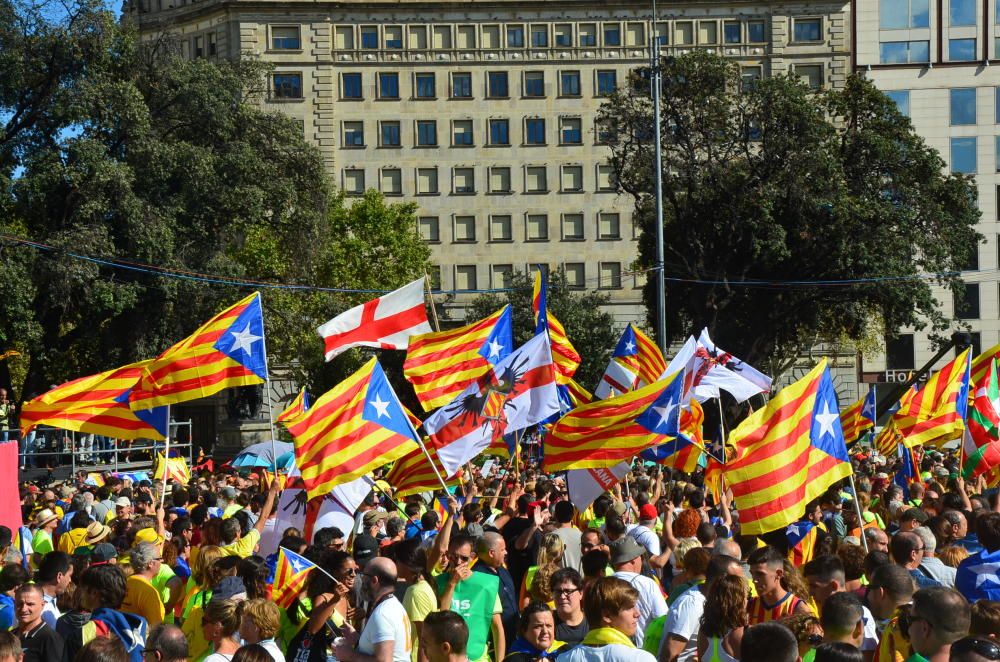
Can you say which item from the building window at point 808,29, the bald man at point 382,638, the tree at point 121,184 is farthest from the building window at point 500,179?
→ the bald man at point 382,638

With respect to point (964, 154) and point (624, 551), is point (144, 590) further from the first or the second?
point (964, 154)

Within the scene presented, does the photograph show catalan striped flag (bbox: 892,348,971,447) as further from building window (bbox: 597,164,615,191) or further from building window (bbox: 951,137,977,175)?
building window (bbox: 951,137,977,175)

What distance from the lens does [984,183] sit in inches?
2596

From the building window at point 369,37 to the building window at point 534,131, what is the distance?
27.6ft

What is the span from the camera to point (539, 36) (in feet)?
219

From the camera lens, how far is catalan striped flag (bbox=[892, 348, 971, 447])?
1650cm

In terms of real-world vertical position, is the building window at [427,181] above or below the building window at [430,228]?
above

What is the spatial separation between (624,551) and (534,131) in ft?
196

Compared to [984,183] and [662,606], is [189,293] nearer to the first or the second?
[662,606]

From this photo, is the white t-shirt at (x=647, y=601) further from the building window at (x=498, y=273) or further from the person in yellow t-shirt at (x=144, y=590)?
the building window at (x=498, y=273)

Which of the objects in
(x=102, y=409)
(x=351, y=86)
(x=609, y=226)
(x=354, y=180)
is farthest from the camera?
(x=609, y=226)

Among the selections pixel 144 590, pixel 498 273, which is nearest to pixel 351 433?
pixel 144 590

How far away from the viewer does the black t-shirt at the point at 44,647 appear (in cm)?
722

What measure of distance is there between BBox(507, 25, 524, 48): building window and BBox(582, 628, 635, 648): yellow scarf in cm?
6246
